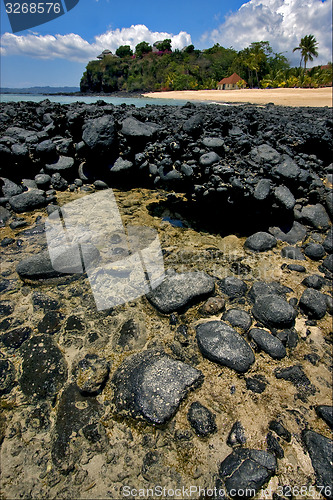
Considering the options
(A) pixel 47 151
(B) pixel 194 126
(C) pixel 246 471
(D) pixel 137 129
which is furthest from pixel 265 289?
(A) pixel 47 151

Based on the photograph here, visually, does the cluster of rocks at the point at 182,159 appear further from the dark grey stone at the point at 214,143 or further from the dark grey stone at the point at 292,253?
the dark grey stone at the point at 292,253

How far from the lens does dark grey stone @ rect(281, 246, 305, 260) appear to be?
3.89 meters

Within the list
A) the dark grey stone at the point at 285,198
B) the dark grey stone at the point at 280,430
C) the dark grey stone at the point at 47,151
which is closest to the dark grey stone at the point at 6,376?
the dark grey stone at the point at 280,430

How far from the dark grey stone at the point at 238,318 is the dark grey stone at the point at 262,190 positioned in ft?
6.66

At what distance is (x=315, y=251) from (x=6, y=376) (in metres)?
4.03

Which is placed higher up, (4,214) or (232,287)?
(4,214)

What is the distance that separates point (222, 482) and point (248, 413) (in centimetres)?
52

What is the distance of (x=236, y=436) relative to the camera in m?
1.93

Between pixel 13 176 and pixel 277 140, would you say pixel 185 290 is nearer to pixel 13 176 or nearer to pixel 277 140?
pixel 277 140

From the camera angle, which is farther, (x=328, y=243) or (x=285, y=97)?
(x=285, y=97)

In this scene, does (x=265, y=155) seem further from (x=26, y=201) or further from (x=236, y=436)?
(x=26, y=201)

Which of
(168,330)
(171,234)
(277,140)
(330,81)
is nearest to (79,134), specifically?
(171,234)

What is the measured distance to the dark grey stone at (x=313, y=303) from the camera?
2918mm

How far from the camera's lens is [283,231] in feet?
14.2
